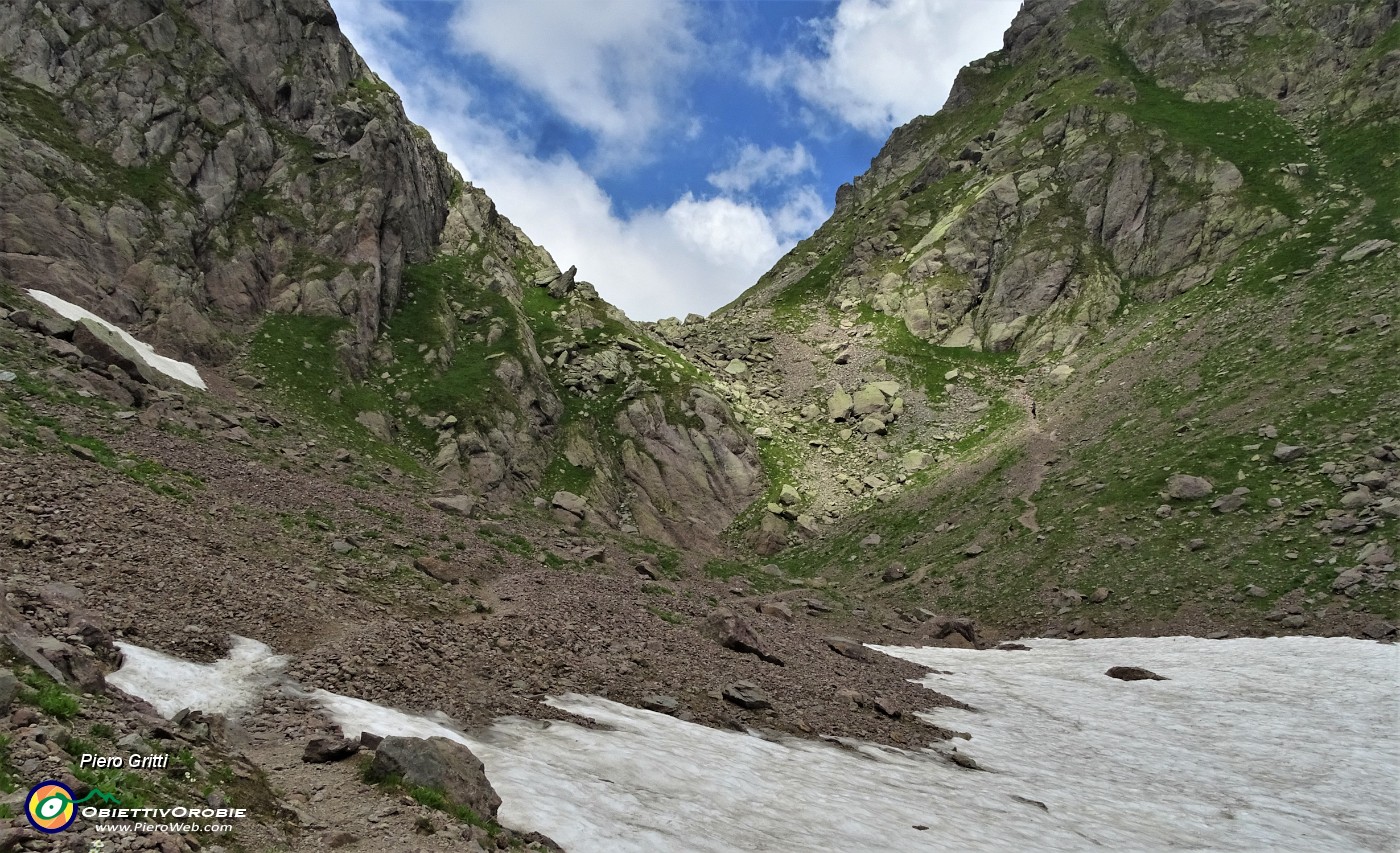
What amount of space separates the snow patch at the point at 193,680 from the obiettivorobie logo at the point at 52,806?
515cm

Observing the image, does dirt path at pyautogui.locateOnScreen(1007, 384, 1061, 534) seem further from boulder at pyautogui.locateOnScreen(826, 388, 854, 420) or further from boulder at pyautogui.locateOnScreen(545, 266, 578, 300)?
boulder at pyautogui.locateOnScreen(545, 266, 578, 300)

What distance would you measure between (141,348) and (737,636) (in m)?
39.9

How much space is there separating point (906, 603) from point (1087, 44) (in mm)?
116509

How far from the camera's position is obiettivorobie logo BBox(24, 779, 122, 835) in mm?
7031

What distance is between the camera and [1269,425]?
44781 millimetres

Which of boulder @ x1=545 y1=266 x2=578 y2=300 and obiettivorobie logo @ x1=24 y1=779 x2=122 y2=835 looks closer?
obiettivorobie logo @ x1=24 y1=779 x2=122 y2=835

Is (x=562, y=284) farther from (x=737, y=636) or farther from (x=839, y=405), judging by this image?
(x=737, y=636)

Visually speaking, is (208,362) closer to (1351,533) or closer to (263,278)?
(263,278)

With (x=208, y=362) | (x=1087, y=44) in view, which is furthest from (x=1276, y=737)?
(x=1087, y=44)

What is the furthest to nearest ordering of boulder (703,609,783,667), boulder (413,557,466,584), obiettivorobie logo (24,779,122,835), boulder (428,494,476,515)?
boulder (428,494,476,515), boulder (703,609,783,667), boulder (413,557,466,584), obiettivorobie logo (24,779,122,835)

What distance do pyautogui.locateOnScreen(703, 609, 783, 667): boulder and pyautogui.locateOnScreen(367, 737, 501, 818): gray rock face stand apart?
627 inches

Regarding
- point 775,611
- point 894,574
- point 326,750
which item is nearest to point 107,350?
point 326,750

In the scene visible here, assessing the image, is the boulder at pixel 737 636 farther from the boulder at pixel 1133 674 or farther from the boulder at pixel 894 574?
the boulder at pixel 894 574

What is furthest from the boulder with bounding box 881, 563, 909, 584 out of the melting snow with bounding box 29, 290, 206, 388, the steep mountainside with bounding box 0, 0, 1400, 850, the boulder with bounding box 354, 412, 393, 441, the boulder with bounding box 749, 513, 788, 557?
the melting snow with bounding box 29, 290, 206, 388
